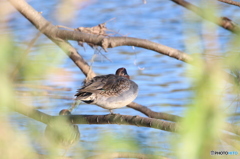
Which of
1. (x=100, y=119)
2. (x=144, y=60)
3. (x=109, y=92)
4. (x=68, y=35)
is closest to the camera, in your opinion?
(x=68, y=35)

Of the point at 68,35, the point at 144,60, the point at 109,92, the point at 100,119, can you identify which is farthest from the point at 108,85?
the point at 144,60

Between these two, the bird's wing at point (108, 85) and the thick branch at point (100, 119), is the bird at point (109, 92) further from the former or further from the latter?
the thick branch at point (100, 119)

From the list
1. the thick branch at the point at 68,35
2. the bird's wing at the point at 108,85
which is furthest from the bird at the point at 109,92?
the thick branch at the point at 68,35

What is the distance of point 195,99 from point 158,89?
205 inches

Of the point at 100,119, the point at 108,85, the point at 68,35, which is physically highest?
the point at 68,35

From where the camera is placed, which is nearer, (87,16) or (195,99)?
(195,99)

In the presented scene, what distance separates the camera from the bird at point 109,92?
3.54 metres

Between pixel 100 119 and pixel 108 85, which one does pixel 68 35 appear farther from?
pixel 108 85

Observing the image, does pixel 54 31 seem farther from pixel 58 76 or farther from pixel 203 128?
pixel 203 128

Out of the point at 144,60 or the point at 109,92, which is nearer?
the point at 109,92

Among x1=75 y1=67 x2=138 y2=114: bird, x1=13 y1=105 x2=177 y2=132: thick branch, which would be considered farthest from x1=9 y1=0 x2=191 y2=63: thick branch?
x1=75 y1=67 x2=138 y2=114: bird

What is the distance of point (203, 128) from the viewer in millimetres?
1025

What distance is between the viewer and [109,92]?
3.84m

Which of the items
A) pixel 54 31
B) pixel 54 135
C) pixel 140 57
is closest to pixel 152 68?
pixel 140 57
